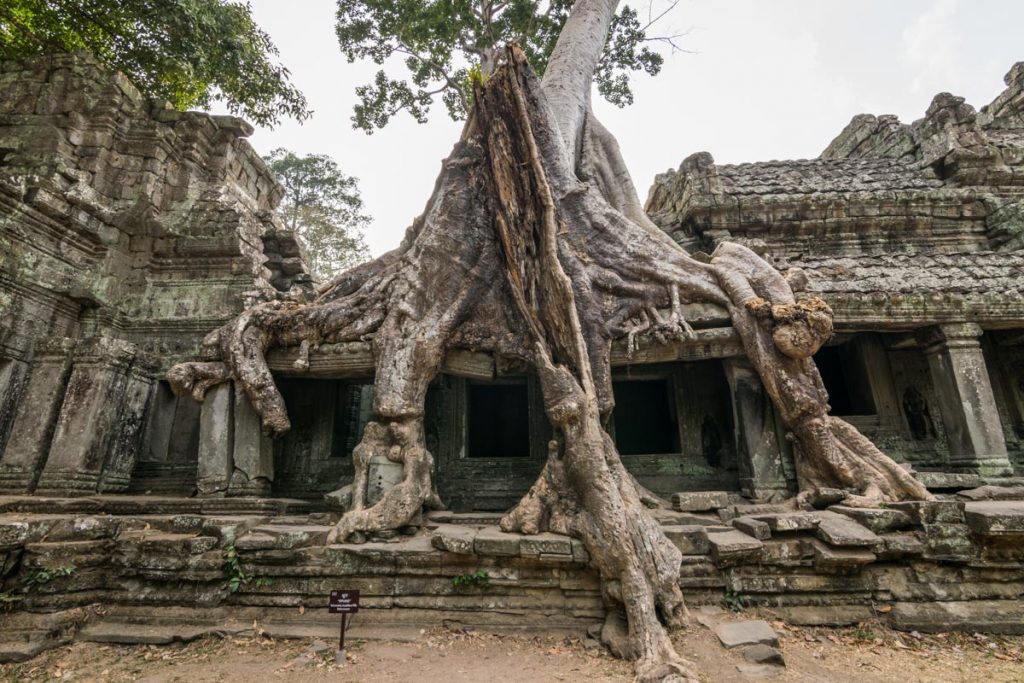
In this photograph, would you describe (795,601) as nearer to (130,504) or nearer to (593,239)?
(593,239)

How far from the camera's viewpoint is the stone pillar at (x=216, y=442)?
16.1ft

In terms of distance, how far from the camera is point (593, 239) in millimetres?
5605

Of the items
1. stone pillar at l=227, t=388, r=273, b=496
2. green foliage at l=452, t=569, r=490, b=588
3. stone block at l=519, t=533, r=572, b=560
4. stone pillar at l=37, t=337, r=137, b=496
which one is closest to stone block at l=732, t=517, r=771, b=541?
stone block at l=519, t=533, r=572, b=560

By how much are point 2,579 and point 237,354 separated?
7.69 ft

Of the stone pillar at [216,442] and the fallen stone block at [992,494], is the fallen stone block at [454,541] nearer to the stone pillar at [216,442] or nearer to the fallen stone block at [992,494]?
the stone pillar at [216,442]

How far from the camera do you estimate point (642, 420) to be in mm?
8203

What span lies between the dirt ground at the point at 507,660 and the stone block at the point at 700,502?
111cm

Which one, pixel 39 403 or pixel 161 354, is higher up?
pixel 161 354

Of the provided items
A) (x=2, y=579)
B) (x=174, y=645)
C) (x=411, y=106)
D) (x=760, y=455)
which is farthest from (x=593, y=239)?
(x=411, y=106)

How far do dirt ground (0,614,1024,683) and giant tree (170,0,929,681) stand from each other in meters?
0.83

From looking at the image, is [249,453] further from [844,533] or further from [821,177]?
[821,177]

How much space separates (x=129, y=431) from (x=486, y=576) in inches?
183

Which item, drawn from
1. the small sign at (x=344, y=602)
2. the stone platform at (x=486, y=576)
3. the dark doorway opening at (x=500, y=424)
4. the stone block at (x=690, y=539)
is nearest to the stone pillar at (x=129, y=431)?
the stone platform at (x=486, y=576)

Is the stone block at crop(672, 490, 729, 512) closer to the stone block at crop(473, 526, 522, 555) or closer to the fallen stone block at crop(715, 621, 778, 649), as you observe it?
the fallen stone block at crop(715, 621, 778, 649)
